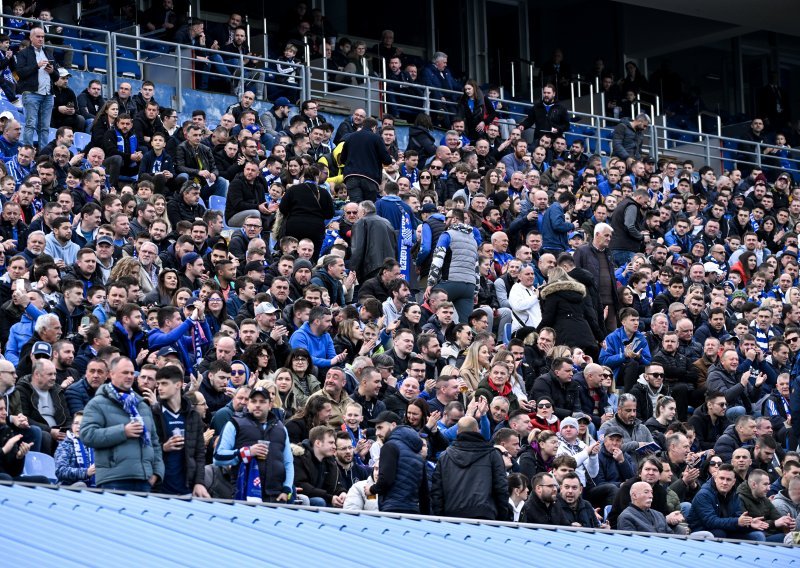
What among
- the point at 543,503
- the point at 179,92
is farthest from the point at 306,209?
the point at 543,503

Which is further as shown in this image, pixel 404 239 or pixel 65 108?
pixel 65 108

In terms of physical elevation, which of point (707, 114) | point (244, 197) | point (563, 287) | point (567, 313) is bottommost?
point (567, 313)

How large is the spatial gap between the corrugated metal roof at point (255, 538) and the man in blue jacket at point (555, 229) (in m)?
7.92

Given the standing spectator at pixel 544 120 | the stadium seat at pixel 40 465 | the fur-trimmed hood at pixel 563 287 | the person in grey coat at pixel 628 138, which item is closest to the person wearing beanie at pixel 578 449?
the fur-trimmed hood at pixel 563 287

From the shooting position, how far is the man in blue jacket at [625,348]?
17.5 meters

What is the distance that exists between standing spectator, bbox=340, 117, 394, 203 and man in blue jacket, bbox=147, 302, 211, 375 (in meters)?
5.59

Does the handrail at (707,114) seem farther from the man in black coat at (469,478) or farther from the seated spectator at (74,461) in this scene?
the seated spectator at (74,461)

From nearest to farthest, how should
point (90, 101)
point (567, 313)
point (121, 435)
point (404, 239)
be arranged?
point (121, 435) < point (567, 313) < point (404, 239) < point (90, 101)

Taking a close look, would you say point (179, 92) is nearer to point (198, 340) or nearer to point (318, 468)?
point (198, 340)

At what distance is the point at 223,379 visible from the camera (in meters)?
12.9

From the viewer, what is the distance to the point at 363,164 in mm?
19406

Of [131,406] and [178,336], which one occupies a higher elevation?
[178,336]

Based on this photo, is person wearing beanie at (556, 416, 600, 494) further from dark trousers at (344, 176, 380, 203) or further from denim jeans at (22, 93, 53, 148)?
denim jeans at (22, 93, 53, 148)

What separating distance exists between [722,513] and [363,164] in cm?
691
